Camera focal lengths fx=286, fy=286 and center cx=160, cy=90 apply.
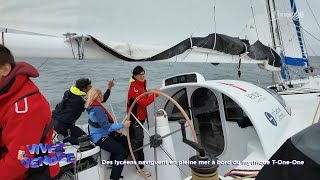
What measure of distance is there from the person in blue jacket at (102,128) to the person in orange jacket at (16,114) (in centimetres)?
132

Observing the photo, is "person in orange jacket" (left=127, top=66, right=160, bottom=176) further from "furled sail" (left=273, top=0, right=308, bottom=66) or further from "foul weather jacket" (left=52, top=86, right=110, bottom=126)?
"furled sail" (left=273, top=0, right=308, bottom=66)

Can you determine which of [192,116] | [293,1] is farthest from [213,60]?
[293,1]

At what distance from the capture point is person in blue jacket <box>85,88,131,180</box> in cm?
271

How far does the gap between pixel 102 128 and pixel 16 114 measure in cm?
161

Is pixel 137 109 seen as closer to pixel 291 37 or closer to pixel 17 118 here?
pixel 17 118

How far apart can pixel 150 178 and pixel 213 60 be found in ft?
4.81

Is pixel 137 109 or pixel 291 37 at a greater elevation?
pixel 291 37

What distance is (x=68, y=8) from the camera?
205cm

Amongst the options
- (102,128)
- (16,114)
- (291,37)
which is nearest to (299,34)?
(291,37)

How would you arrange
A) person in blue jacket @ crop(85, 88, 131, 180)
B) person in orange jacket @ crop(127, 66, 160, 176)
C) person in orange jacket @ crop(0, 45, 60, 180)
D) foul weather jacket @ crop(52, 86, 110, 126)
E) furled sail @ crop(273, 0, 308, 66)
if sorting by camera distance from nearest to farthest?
1. person in orange jacket @ crop(0, 45, 60, 180)
2. person in blue jacket @ crop(85, 88, 131, 180)
3. foul weather jacket @ crop(52, 86, 110, 126)
4. person in orange jacket @ crop(127, 66, 160, 176)
5. furled sail @ crop(273, 0, 308, 66)

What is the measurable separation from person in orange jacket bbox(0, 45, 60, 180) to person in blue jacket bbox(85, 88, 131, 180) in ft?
4.33

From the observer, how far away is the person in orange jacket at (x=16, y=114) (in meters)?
1.20

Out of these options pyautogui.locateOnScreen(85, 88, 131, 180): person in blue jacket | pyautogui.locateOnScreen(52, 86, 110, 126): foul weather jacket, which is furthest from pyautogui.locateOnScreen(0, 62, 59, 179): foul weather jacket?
pyautogui.locateOnScreen(52, 86, 110, 126): foul weather jacket

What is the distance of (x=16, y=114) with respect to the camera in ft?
3.94
